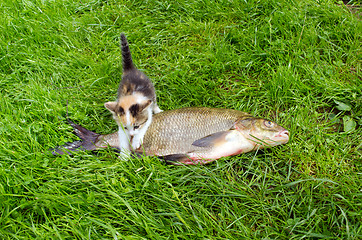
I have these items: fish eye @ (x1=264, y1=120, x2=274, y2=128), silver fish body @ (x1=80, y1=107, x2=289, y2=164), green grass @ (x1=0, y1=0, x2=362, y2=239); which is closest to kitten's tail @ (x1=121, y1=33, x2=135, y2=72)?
green grass @ (x1=0, y1=0, x2=362, y2=239)

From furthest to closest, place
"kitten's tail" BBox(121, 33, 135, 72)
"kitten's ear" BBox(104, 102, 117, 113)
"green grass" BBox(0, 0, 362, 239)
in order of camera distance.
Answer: "kitten's tail" BBox(121, 33, 135, 72)
"kitten's ear" BBox(104, 102, 117, 113)
"green grass" BBox(0, 0, 362, 239)

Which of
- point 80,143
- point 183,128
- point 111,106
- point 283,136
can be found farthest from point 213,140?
point 80,143

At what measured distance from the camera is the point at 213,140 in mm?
2766

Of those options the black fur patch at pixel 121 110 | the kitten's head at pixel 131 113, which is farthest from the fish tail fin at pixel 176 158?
the black fur patch at pixel 121 110

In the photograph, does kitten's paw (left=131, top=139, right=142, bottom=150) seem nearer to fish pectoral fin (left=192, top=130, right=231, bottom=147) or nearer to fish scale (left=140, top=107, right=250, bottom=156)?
fish scale (left=140, top=107, right=250, bottom=156)

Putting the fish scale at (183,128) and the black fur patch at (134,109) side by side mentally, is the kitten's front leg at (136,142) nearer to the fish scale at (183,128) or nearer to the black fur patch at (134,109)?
the fish scale at (183,128)

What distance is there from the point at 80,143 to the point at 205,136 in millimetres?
1359

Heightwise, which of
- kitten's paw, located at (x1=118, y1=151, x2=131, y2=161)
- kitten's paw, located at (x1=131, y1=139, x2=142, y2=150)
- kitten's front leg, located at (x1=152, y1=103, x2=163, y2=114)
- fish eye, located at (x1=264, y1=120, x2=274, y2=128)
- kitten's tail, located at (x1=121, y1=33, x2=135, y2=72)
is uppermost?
kitten's tail, located at (x1=121, y1=33, x2=135, y2=72)

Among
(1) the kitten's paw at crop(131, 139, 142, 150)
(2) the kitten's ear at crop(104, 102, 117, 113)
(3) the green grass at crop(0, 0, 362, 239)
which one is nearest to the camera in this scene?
(3) the green grass at crop(0, 0, 362, 239)

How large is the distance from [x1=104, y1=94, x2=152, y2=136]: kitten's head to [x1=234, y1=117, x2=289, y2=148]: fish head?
96 centimetres

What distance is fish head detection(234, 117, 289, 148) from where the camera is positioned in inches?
110

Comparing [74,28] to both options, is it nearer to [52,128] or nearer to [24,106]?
[24,106]

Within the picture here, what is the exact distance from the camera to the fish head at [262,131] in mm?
2793

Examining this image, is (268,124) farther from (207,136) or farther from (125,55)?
(125,55)
